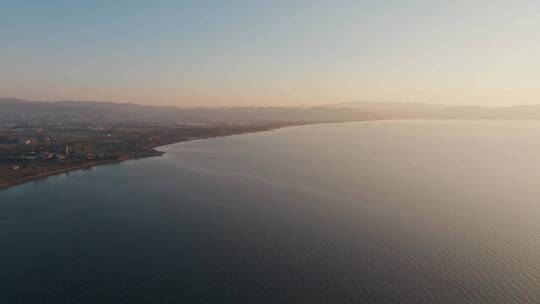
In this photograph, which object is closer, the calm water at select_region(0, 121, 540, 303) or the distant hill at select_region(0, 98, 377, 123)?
the calm water at select_region(0, 121, 540, 303)

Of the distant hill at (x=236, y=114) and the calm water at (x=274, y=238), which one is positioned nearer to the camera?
the calm water at (x=274, y=238)

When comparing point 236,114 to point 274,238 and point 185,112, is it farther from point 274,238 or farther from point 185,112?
point 274,238

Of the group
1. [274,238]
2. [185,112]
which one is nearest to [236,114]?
[185,112]

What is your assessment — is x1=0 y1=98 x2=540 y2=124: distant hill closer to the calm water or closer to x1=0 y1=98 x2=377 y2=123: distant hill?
x1=0 y1=98 x2=377 y2=123: distant hill

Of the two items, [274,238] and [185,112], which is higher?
[185,112]

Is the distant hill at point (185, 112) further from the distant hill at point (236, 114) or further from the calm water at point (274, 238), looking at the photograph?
the calm water at point (274, 238)

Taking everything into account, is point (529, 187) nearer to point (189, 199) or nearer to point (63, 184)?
point (189, 199)

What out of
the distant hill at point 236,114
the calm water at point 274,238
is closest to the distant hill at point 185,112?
the distant hill at point 236,114

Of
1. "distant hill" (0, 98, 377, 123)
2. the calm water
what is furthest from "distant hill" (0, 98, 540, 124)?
the calm water

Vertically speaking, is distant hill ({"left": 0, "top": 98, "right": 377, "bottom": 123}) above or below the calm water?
above
